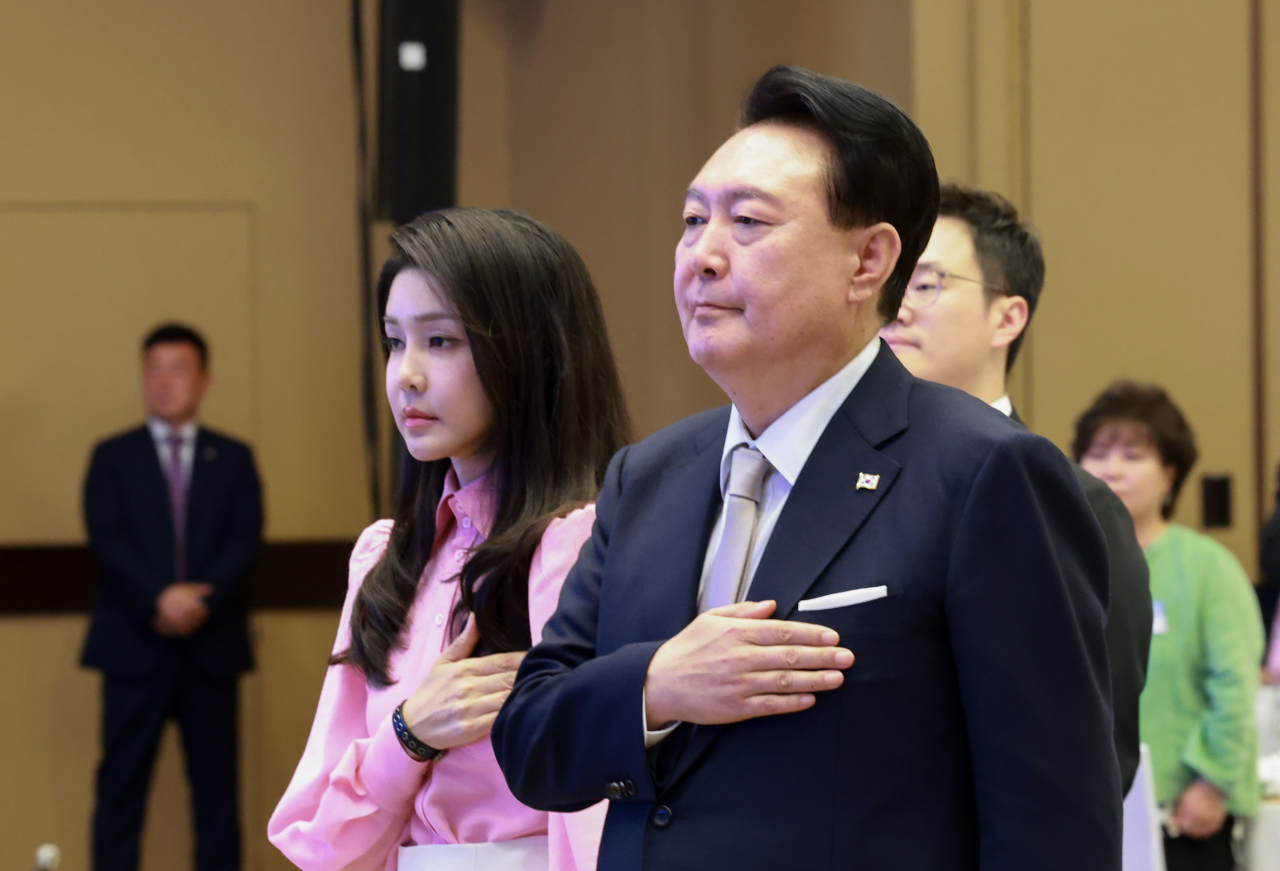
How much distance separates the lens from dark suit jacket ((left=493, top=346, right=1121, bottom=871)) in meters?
1.09

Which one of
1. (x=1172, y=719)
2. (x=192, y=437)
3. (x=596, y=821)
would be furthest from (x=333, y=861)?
(x=192, y=437)

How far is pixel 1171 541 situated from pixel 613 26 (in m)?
3.36

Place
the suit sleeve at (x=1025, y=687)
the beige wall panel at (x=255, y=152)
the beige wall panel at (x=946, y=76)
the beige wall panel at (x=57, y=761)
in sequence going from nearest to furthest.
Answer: the suit sleeve at (x=1025, y=687) → the beige wall panel at (x=946, y=76) → the beige wall panel at (x=57, y=761) → the beige wall panel at (x=255, y=152)

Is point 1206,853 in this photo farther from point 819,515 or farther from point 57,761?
point 57,761

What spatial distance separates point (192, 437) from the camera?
5227 mm

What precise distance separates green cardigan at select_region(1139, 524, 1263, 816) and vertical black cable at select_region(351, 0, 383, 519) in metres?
3.08

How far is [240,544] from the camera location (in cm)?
516

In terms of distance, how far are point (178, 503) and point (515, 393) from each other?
382 cm

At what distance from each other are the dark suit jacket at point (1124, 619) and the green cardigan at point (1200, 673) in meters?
1.35

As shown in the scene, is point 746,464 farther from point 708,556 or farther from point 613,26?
point 613,26

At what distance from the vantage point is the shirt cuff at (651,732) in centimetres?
119

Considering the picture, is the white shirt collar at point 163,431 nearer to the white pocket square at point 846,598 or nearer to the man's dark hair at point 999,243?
the man's dark hair at point 999,243

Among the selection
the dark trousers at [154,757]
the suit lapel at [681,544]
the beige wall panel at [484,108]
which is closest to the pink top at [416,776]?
the suit lapel at [681,544]

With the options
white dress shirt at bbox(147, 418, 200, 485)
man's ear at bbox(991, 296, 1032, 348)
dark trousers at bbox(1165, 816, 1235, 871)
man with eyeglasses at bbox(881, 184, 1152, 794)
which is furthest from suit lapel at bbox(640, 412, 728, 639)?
white dress shirt at bbox(147, 418, 200, 485)
